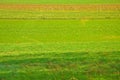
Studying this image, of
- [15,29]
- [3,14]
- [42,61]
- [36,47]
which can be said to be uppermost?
[42,61]

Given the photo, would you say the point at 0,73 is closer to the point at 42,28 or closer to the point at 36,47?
the point at 36,47

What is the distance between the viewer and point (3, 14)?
1544 inches

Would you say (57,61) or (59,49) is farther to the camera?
(59,49)

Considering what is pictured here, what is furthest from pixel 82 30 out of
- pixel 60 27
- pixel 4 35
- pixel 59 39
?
pixel 4 35

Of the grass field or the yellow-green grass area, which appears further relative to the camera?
the grass field

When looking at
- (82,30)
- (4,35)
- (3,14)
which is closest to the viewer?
(4,35)

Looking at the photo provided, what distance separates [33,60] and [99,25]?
17562mm

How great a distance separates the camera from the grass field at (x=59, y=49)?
13.0 meters

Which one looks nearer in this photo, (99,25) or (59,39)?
(59,39)

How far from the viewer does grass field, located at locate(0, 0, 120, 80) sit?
13.0 meters

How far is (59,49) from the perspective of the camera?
59.2ft

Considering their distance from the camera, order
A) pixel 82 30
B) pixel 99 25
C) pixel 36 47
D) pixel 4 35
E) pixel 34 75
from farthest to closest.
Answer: pixel 99 25
pixel 82 30
pixel 4 35
pixel 36 47
pixel 34 75

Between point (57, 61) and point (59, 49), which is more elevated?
point (57, 61)

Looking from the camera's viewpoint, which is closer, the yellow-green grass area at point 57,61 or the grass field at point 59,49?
the yellow-green grass area at point 57,61
